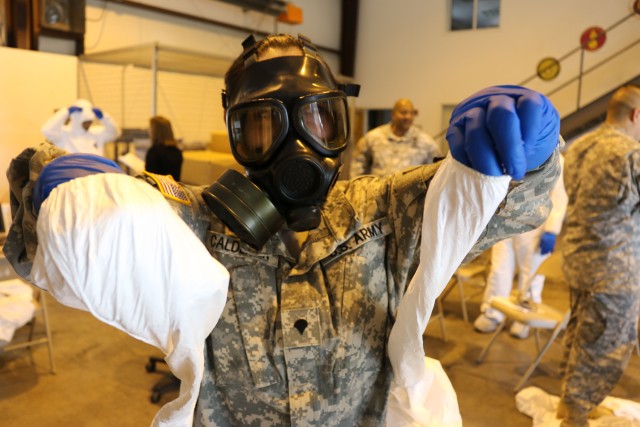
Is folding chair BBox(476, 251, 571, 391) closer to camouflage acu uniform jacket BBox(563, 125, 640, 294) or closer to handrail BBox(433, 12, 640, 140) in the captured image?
camouflage acu uniform jacket BBox(563, 125, 640, 294)

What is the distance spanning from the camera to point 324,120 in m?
1.00

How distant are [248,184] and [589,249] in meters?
2.17

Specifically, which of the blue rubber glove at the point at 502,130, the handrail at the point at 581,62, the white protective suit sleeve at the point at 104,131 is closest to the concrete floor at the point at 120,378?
the white protective suit sleeve at the point at 104,131

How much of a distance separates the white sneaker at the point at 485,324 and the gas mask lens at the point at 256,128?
3573mm

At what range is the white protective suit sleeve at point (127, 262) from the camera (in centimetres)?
67

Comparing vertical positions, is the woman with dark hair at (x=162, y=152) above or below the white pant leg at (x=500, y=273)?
above

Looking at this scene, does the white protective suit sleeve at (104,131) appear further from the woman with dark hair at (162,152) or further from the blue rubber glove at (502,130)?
the blue rubber glove at (502,130)

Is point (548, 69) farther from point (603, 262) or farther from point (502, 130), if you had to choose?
point (502, 130)

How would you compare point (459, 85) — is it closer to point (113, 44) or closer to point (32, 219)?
point (113, 44)

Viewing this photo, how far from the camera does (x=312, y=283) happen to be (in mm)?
988

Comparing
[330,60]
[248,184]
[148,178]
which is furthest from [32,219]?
[330,60]

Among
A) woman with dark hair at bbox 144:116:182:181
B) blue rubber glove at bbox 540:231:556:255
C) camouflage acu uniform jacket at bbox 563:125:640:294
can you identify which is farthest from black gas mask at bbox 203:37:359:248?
woman with dark hair at bbox 144:116:182:181

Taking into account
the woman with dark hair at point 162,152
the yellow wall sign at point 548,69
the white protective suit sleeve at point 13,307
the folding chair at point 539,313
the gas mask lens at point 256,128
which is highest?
the yellow wall sign at point 548,69

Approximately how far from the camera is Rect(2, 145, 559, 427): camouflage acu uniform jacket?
3.15ft
